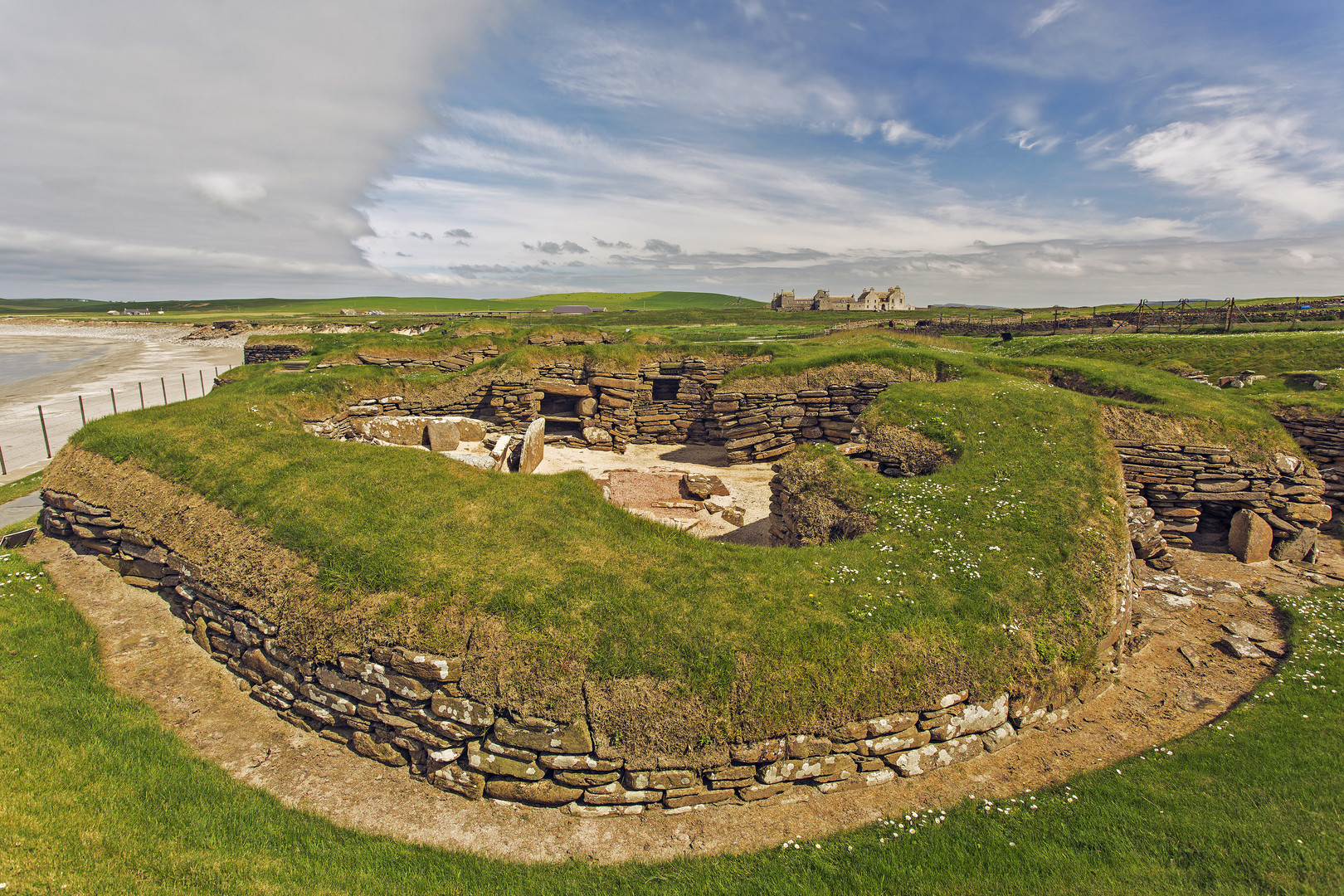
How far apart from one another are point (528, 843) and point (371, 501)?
5754mm

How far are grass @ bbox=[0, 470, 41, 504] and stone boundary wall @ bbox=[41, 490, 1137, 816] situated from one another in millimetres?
13520

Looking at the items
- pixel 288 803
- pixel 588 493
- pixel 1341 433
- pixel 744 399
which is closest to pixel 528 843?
pixel 288 803

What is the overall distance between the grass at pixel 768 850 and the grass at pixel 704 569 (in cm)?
123

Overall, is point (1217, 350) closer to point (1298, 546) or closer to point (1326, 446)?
point (1326, 446)

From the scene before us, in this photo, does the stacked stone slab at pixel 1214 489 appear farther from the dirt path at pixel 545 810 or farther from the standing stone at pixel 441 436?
the standing stone at pixel 441 436

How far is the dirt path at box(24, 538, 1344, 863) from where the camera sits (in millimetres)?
5516

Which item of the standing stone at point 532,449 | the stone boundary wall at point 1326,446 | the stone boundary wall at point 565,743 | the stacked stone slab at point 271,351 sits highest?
the stacked stone slab at point 271,351

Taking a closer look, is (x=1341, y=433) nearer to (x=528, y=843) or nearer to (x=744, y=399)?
(x=744, y=399)

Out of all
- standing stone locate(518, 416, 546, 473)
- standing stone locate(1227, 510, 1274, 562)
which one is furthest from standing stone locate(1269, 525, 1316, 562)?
standing stone locate(518, 416, 546, 473)

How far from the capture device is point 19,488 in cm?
1470

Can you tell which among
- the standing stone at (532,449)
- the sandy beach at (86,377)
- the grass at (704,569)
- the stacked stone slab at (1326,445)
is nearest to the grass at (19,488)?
the sandy beach at (86,377)

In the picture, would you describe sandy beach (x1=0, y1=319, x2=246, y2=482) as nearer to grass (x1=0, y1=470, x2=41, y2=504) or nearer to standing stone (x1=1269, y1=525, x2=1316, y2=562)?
grass (x1=0, y1=470, x2=41, y2=504)

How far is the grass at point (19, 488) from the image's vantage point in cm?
1402

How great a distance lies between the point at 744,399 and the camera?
1947 cm
